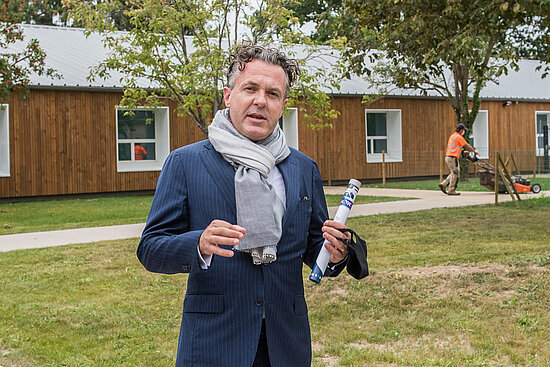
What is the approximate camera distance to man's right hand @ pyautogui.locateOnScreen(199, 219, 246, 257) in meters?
2.09

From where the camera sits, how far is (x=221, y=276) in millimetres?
2344

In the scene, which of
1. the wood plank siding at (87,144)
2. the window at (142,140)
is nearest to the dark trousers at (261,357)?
the wood plank siding at (87,144)

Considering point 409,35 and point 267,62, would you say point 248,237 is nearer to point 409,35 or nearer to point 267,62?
point 267,62

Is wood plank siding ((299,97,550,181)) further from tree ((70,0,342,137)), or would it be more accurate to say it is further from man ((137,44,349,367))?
man ((137,44,349,367))

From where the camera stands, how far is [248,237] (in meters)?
2.28

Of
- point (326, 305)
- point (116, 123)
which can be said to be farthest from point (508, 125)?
point (326, 305)

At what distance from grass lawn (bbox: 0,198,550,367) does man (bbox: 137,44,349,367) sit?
8.93ft

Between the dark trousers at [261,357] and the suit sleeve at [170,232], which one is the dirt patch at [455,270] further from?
the suit sleeve at [170,232]

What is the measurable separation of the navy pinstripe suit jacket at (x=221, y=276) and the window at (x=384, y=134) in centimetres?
2520

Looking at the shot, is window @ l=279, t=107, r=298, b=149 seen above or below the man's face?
above

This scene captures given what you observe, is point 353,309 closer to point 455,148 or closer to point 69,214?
point 69,214

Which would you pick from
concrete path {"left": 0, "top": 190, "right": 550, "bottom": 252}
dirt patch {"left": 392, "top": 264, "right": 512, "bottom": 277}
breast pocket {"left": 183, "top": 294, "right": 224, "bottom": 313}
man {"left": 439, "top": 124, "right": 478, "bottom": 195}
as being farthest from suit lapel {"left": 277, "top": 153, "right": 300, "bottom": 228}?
man {"left": 439, "top": 124, "right": 478, "bottom": 195}

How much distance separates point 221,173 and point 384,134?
26.1 meters

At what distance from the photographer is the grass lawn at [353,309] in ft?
16.9
